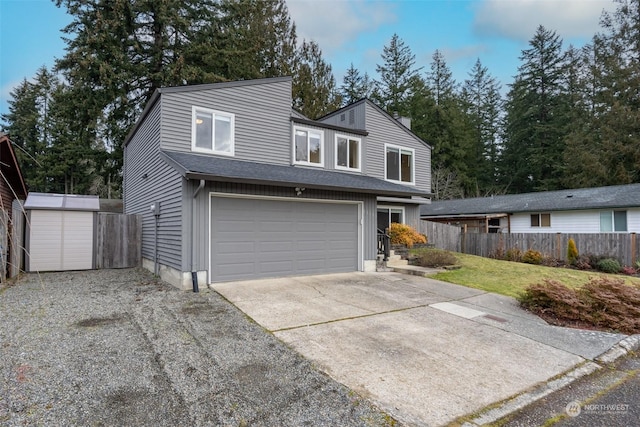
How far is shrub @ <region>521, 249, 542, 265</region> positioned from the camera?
556 inches

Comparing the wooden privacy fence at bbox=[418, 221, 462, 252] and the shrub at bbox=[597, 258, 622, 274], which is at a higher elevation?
the wooden privacy fence at bbox=[418, 221, 462, 252]

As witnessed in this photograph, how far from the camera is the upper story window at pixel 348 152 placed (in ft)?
41.1

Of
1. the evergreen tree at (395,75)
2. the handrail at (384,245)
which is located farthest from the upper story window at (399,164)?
the evergreen tree at (395,75)

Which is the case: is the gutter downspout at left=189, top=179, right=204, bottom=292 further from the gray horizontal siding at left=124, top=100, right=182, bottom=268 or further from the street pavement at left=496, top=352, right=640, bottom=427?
the street pavement at left=496, top=352, right=640, bottom=427

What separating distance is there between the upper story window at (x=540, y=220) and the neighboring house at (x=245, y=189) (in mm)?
11544

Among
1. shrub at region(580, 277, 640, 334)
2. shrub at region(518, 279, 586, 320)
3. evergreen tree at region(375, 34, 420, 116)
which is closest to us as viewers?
shrub at region(580, 277, 640, 334)

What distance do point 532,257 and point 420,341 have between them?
12040 millimetres

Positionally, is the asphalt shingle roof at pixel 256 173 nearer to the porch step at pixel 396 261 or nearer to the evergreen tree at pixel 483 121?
the porch step at pixel 396 261

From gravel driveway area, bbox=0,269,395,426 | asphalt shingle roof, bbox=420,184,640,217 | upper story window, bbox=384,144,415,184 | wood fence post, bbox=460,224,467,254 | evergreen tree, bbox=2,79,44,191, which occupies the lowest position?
gravel driveway area, bbox=0,269,395,426

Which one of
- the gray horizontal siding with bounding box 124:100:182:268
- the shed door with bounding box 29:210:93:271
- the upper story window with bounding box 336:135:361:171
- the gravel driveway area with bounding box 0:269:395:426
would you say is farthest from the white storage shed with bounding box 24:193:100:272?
the upper story window with bounding box 336:135:361:171

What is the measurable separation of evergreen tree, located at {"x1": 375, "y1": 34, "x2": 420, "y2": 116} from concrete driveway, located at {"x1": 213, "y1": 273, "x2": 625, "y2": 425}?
27441 millimetres

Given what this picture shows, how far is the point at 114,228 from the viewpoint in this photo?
10992 millimetres

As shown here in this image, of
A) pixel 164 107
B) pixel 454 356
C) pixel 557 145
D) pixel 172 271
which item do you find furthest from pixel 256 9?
pixel 557 145

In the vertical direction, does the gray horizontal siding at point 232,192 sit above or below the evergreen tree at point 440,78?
below
